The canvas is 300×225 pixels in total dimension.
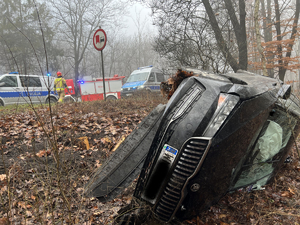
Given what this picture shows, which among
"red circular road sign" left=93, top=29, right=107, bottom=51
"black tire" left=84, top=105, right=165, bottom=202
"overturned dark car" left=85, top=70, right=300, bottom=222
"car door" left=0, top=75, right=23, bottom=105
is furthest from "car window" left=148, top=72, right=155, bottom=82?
"overturned dark car" left=85, top=70, right=300, bottom=222

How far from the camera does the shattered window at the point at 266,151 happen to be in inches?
85.2

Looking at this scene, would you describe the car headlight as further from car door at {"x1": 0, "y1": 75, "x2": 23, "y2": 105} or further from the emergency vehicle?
the emergency vehicle

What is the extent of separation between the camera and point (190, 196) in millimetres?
1837

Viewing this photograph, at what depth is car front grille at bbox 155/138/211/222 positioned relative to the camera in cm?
174

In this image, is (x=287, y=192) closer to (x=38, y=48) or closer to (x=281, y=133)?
(x=281, y=133)

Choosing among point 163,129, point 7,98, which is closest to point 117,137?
point 163,129

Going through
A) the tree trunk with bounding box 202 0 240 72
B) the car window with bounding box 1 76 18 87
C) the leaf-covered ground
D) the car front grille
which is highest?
the tree trunk with bounding box 202 0 240 72

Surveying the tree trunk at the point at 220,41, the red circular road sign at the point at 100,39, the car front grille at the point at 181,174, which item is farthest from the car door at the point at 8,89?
the car front grille at the point at 181,174

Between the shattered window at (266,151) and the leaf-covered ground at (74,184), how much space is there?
0.27 metres

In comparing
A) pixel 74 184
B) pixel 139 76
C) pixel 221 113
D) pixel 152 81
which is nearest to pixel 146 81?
pixel 152 81

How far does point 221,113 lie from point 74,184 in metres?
1.58

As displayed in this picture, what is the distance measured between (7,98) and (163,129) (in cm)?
1171

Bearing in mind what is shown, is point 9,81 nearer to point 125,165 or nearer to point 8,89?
point 8,89

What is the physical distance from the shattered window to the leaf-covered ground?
0.89 ft
